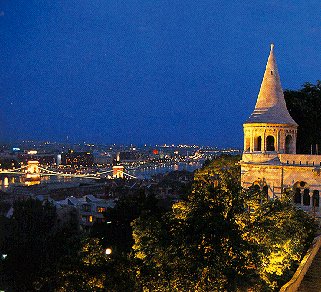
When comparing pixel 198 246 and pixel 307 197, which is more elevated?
pixel 307 197

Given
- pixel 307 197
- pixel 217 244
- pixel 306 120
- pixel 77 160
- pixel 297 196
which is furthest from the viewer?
pixel 77 160

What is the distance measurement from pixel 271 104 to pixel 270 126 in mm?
1083

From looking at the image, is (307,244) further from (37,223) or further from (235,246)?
(37,223)

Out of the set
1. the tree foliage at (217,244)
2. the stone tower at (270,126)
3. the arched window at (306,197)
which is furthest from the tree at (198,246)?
the stone tower at (270,126)

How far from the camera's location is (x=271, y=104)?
1825cm

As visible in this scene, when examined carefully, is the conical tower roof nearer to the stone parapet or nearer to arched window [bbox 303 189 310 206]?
arched window [bbox 303 189 310 206]

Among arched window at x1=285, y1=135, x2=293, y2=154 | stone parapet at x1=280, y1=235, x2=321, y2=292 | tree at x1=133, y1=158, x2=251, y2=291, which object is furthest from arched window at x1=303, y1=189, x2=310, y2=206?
tree at x1=133, y1=158, x2=251, y2=291

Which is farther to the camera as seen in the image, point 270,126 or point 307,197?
point 270,126

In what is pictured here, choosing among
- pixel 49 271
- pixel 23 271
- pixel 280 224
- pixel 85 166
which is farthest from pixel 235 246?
pixel 85 166

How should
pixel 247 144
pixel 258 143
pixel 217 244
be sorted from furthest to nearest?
1. pixel 247 144
2. pixel 258 143
3. pixel 217 244

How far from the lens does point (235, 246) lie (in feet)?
29.6

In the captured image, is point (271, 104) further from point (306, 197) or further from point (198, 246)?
point (198, 246)

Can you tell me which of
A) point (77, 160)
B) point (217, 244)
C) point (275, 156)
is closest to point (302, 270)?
point (217, 244)

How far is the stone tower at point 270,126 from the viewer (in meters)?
17.6
